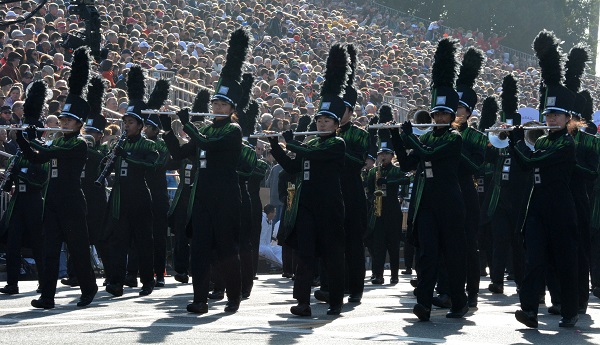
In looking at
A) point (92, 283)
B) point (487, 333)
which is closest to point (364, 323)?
point (487, 333)

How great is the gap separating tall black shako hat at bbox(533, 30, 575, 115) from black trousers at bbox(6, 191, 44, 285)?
6.38 m

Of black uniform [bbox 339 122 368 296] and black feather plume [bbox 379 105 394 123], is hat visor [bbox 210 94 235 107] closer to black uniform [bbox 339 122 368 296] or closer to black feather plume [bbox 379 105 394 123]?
black uniform [bbox 339 122 368 296]

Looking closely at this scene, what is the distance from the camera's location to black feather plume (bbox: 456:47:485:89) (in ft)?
53.4

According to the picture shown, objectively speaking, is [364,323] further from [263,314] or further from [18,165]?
[18,165]

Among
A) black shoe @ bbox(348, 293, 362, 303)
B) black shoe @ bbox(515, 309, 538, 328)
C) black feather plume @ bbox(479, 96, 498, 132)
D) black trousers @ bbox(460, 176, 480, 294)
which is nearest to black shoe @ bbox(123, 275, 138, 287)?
black shoe @ bbox(348, 293, 362, 303)

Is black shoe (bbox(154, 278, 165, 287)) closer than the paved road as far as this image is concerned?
No

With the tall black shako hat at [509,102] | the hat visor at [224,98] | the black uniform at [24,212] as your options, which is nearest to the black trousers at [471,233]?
the hat visor at [224,98]

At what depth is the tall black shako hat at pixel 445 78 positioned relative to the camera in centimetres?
1413

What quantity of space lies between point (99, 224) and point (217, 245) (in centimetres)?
448

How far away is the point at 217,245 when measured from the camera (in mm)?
14281

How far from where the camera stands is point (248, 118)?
64.0 feet

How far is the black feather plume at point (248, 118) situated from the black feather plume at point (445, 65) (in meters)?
4.55

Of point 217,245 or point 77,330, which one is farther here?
point 217,245

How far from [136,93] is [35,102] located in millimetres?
1324
